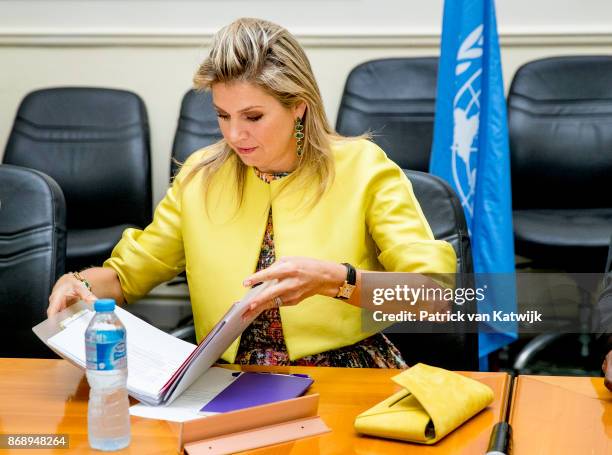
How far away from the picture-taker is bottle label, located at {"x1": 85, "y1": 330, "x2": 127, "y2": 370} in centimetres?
132

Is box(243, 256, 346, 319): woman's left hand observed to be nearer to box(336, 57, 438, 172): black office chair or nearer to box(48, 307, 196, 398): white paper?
box(48, 307, 196, 398): white paper

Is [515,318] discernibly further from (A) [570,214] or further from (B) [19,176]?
(B) [19,176]

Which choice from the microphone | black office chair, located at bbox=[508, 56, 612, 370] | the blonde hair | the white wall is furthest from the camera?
the white wall

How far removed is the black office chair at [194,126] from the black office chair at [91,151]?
Result: 0.14 m

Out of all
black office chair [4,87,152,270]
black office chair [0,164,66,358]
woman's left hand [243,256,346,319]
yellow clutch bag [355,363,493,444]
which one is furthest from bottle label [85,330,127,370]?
black office chair [4,87,152,270]

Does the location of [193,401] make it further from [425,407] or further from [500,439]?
[500,439]

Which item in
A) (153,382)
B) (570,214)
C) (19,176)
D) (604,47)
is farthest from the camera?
(604,47)

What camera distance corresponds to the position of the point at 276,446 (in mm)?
1354

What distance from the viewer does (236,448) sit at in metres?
1.33

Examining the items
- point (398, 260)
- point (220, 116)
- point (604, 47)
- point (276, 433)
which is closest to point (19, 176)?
point (220, 116)

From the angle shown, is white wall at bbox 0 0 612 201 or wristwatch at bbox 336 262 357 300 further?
white wall at bbox 0 0 612 201

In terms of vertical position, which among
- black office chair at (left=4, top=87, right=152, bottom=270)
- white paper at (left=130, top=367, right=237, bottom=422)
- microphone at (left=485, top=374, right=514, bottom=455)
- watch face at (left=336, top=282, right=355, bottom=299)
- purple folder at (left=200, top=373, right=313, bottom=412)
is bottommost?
black office chair at (left=4, top=87, right=152, bottom=270)

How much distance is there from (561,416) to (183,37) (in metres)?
2.69

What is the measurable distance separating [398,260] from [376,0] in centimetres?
204
